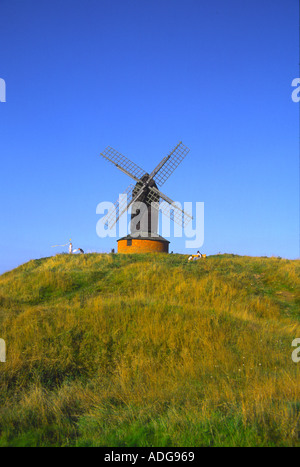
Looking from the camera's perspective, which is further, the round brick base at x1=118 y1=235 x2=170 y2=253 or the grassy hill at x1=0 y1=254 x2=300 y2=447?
the round brick base at x1=118 y1=235 x2=170 y2=253

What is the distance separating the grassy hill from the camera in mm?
4082

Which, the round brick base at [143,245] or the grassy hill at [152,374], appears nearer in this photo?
the grassy hill at [152,374]

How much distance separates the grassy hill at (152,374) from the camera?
4082mm

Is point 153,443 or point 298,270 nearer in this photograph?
point 153,443

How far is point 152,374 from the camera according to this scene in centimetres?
659

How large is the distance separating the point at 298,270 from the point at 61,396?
1667 centimetres

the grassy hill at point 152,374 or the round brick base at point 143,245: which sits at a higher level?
the round brick base at point 143,245

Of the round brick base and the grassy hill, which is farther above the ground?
the round brick base

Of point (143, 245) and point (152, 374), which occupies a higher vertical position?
point (143, 245)

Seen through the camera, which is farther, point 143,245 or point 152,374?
point 143,245
